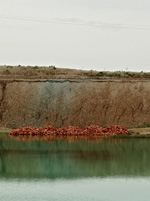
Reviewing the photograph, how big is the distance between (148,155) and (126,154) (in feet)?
4.66

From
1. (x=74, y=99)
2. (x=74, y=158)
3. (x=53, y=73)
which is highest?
(x=53, y=73)

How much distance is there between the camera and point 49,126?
153 ft

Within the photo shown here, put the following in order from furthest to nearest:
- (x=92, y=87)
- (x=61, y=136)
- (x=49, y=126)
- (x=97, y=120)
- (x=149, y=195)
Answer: (x=92, y=87) → (x=97, y=120) → (x=49, y=126) → (x=61, y=136) → (x=149, y=195)

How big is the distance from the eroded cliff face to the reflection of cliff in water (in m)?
10.4

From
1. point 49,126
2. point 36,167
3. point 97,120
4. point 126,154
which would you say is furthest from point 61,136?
point 36,167

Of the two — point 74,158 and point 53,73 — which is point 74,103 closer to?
point 53,73

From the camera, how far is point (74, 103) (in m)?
52.5

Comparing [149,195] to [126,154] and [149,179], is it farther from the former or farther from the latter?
[126,154]

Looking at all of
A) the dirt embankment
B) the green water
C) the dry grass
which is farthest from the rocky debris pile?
the dry grass

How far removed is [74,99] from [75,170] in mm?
26098

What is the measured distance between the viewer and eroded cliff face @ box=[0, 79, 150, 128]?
5034 centimetres

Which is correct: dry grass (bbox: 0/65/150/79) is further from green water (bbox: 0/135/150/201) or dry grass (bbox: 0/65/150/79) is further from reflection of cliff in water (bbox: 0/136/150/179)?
reflection of cliff in water (bbox: 0/136/150/179)

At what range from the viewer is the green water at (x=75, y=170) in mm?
21047

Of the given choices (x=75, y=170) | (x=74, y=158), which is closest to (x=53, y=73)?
(x=74, y=158)
